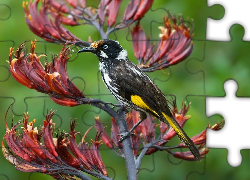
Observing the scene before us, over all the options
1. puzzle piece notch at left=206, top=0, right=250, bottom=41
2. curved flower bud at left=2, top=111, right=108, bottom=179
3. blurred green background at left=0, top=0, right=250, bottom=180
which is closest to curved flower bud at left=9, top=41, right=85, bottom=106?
curved flower bud at left=2, top=111, right=108, bottom=179

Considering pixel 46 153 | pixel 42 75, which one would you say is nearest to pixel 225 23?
pixel 42 75

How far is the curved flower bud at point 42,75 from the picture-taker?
2027mm

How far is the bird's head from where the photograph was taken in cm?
220

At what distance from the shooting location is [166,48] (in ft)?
7.79

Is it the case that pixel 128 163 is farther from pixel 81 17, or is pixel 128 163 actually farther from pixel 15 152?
pixel 81 17

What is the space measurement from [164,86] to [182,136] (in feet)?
4.27

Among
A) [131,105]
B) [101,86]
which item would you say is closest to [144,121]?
[131,105]

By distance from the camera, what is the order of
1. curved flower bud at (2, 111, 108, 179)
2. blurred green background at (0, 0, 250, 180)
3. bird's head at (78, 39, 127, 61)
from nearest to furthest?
curved flower bud at (2, 111, 108, 179) → bird's head at (78, 39, 127, 61) → blurred green background at (0, 0, 250, 180)

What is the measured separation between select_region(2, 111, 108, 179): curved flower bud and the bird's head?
36cm

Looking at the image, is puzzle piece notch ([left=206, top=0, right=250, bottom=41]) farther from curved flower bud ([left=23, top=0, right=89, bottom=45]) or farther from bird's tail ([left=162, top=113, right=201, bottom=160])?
curved flower bud ([left=23, top=0, right=89, bottom=45])

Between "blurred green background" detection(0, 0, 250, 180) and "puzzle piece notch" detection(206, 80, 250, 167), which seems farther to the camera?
"blurred green background" detection(0, 0, 250, 180)

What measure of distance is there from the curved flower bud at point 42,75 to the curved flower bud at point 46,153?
0.10 meters

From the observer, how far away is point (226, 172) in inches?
135

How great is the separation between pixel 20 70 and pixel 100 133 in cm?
43
